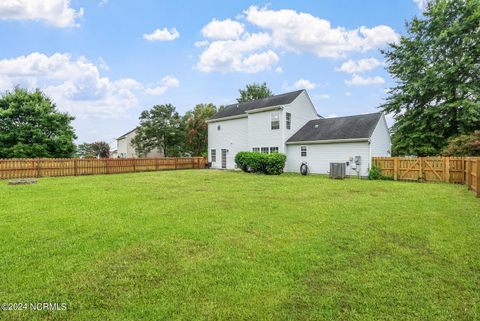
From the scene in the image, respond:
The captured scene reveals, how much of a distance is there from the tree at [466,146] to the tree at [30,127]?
1122 inches

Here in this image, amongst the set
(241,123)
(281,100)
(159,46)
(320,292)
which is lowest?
(320,292)

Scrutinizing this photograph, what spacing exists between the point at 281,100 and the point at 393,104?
1028 centimetres

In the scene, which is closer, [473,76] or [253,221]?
[253,221]

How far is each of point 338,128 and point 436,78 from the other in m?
9.17

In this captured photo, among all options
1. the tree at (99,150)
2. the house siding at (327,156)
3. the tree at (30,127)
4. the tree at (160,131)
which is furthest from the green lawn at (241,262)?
the tree at (99,150)

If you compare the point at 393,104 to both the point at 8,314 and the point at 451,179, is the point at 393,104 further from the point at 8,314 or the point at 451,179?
the point at 8,314

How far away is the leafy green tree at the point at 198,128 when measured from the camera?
32938mm

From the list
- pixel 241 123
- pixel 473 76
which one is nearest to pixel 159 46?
pixel 241 123

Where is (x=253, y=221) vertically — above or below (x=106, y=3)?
below

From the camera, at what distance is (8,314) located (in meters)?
2.53

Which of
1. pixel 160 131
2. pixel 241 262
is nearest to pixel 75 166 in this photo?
pixel 160 131

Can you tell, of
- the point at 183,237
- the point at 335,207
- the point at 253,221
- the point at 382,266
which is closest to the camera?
the point at 382,266

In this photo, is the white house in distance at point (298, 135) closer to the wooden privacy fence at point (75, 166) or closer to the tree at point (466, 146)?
the tree at point (466, 146)

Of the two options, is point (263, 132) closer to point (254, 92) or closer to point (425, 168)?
point (425, 168)
